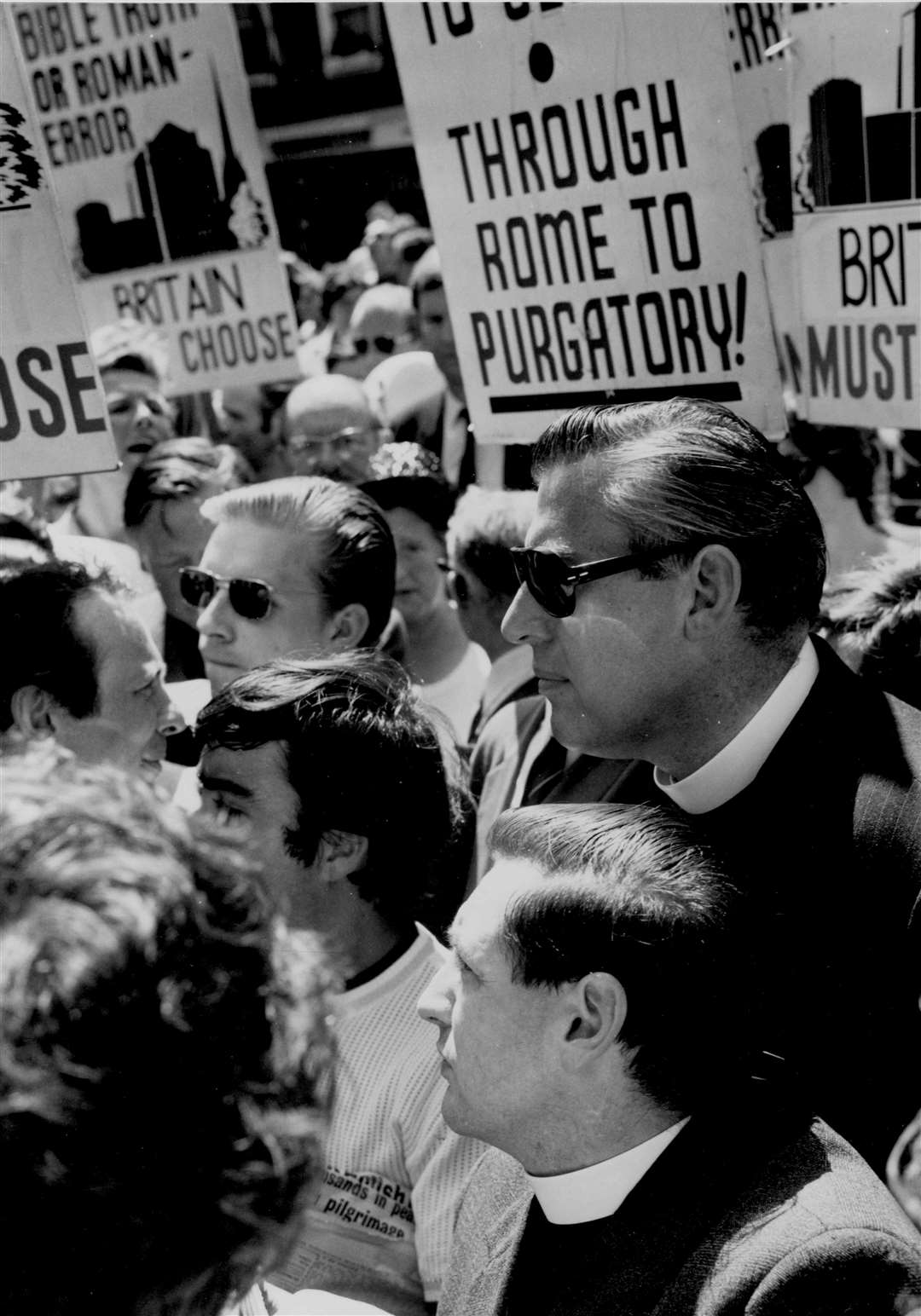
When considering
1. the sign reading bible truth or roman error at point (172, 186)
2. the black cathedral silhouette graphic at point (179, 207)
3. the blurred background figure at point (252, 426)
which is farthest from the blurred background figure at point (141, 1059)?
Result: the blurred background figure at point (252, 426)

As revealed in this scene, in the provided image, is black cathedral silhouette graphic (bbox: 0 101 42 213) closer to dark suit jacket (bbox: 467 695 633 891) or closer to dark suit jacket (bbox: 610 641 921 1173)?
dark suit jacket (bbox: 467 695 633 891)

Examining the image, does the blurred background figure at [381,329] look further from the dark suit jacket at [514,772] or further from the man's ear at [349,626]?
the dark suit jacket at [514,772]

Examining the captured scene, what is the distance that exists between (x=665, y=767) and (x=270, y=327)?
361cm

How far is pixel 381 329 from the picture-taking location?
30.5 ft

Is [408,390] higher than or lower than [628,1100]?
lower

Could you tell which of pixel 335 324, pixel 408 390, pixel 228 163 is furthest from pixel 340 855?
pixel 335 324

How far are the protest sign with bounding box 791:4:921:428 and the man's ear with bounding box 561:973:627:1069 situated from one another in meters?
2.03

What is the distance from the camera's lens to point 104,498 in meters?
7.07

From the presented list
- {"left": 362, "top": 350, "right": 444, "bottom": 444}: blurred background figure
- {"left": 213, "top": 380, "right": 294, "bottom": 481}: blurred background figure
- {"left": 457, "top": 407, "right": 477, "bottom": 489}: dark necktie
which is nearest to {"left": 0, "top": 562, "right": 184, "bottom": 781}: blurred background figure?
{"left": 457, "top": 407, "right": 477, "bottom": 489}: dark necktie

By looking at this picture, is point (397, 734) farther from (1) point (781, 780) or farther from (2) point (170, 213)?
(2) point (170, 213)

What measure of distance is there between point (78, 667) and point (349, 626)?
0.84m

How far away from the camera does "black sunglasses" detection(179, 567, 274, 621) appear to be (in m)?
3.65

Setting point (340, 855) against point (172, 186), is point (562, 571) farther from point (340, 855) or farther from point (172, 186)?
point (172, 186)

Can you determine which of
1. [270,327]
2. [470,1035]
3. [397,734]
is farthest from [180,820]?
[270,327]
